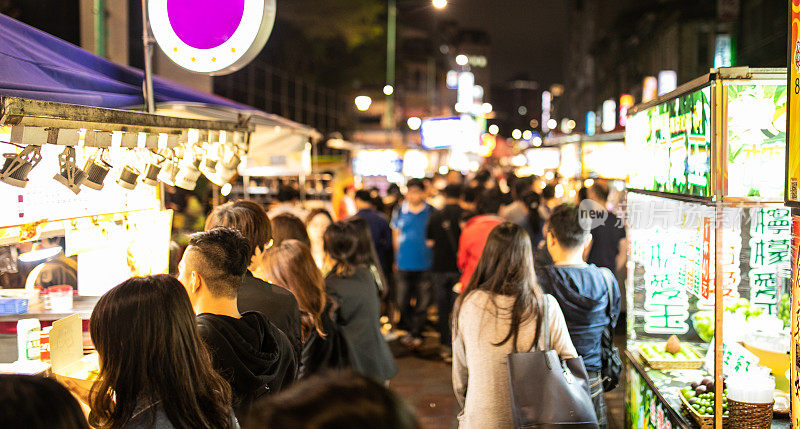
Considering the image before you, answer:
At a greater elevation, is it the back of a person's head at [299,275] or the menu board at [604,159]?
the menu board at [604,159]

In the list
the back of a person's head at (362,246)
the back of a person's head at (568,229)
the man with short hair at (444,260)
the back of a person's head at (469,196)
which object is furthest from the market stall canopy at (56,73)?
the back of a person's head at (469,196)

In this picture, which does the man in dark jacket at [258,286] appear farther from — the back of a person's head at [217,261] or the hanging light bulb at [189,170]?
the back of a person's head at [217,261]

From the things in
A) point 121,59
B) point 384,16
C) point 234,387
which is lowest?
point 234,387

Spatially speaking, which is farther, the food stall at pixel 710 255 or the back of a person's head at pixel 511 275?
the back of a person's head at pixel 511 275

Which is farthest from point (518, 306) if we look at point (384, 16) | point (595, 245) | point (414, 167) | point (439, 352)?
point (384, 16)

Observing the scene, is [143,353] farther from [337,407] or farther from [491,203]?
[491,203]

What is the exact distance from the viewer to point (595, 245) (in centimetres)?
884

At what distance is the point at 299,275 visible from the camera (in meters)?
5.38

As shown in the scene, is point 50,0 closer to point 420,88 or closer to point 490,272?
point 490,272

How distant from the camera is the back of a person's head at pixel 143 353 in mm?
2539

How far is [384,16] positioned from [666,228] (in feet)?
123

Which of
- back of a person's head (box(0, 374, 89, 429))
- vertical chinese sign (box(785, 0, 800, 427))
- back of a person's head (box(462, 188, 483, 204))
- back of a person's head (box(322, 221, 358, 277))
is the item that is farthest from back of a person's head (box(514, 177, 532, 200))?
back of a person's head (box(0, 374, 89, 429))

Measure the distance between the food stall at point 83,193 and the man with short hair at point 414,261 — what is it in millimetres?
4754

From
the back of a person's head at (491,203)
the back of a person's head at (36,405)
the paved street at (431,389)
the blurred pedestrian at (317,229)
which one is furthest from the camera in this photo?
the back of a person's head at (491,203)
